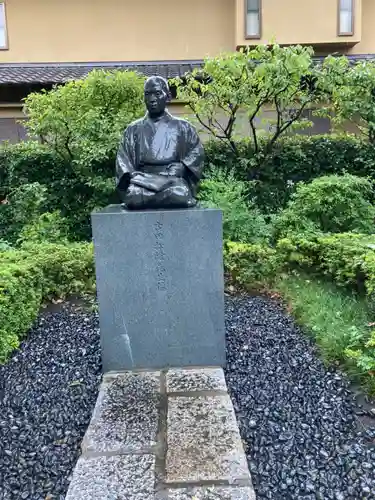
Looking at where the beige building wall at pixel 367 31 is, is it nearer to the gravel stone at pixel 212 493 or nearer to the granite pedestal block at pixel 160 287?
the granite pedestal block at pixel 160 287

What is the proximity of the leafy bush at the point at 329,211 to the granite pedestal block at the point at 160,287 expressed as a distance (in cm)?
335

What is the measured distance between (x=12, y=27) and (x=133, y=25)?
145 inches

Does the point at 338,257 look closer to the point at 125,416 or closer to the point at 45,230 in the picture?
the point at 125,416

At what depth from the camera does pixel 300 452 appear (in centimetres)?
244

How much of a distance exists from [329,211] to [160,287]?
13.1 feet

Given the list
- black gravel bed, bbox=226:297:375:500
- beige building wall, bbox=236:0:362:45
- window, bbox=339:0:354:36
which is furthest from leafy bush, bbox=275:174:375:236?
window, bbox=339:0:354:36

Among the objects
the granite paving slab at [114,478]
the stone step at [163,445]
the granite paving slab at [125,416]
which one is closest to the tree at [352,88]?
the stone step at [163,445]

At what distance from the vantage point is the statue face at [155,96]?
11.2ft

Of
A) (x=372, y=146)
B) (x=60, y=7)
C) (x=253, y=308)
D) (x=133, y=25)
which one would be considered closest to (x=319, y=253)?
(x=253, y=308)

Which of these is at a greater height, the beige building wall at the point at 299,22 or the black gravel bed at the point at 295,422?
the beige building wall at the point at 299,22

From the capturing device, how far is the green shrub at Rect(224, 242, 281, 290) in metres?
5.54

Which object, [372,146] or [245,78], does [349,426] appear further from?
[372,146]

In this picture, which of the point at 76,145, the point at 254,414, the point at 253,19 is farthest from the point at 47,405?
the point at 253,19

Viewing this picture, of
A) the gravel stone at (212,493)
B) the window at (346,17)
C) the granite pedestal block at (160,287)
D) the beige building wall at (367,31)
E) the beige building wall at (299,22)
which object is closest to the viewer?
the gravel stone at (212,493)
